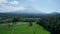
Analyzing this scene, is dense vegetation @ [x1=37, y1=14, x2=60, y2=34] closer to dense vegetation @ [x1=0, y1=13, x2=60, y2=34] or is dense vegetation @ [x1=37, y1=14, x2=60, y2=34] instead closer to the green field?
dense vegetation @ [x1=0, y1=13, x2=60, y2=34]

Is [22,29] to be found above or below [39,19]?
below

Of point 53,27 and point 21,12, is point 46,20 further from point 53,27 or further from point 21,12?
point 21,12

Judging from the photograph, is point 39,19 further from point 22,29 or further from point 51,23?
point 22,29

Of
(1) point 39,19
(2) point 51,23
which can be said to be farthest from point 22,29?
(2) point 51,23

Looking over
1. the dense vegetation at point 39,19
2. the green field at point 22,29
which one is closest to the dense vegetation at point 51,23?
the dense vegetation at point 39,19

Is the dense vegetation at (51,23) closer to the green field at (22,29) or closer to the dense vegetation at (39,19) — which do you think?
the dense vegetation at (39,19)

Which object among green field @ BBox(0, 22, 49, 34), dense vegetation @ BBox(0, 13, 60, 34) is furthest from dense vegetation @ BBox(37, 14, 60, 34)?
green field @ BBox(0, 22, 49, 34)

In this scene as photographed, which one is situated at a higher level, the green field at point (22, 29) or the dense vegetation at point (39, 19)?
the dense vegetation at point (39, 19)

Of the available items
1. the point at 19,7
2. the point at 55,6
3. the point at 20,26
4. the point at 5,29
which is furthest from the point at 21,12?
the point at 55,6

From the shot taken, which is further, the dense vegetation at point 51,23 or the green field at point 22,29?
the dense vegetation at point 51,23
